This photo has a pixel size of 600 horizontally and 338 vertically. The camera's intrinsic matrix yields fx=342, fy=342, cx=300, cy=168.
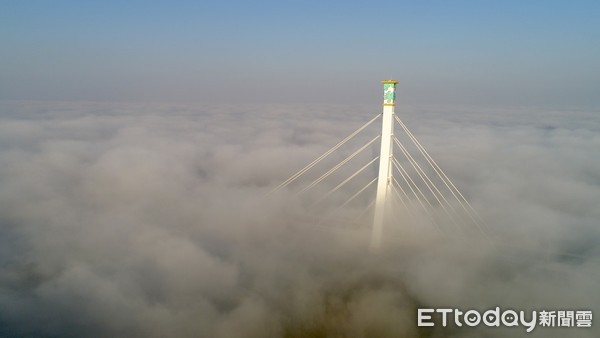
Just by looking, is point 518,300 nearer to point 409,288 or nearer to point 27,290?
point 409,288

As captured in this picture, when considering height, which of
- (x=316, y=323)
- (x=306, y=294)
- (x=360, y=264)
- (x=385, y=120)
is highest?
(x=385, y=120)

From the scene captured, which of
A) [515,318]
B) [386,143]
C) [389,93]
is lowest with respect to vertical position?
[515,318]

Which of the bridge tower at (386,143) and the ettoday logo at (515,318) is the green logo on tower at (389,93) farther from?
the ettoday logo at (515,318)

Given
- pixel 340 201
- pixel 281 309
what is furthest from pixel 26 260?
pixel 340 201

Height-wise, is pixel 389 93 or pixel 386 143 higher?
pixel 389 93

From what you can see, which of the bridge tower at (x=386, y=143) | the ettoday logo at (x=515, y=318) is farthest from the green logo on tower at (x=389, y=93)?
the ettoday logo at (x=515, y=318)

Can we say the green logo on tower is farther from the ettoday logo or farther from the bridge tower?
the ettoday logo

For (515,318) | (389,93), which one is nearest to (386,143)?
(389,93)

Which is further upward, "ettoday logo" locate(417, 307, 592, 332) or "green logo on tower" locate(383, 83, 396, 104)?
"green logo on tower" locate(383, 83, 396, 104)

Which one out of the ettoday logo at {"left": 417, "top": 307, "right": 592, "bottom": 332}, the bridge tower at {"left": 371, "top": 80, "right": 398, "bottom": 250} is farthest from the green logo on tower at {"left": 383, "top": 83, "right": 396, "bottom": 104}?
the ettoday logo at {"left": 417, "top": 307, "right": 592, "bottom": 332}

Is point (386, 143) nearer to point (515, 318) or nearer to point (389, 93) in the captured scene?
point (389, 93)

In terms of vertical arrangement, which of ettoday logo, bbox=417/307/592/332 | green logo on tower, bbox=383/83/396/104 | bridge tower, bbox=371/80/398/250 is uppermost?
green logo on tower, bbox=383/83/396/104
